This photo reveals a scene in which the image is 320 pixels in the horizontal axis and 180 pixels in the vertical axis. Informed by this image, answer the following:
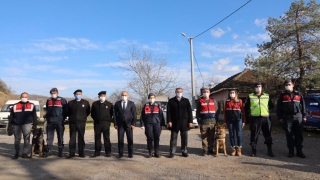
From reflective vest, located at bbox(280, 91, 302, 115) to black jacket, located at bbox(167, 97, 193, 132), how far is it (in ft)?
8.30

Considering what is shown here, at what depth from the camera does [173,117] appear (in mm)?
8242

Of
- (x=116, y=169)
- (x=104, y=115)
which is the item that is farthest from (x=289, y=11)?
(x=116, y=169)

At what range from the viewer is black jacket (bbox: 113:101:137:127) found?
8211 mm

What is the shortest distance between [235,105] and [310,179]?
298 centimetres

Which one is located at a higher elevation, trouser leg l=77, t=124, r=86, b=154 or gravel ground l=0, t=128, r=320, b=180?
trouser leg l=77, t=124, r=86, b=154

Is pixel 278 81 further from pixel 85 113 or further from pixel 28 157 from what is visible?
pixel 28 157

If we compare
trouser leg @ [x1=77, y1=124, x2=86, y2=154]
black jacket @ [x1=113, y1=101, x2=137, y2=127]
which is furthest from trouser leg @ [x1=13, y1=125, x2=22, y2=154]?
black jacket @ [x1=113, y1=101, x2=137, y2=127]

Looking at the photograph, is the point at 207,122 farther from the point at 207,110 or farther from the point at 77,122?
the point at 77,122

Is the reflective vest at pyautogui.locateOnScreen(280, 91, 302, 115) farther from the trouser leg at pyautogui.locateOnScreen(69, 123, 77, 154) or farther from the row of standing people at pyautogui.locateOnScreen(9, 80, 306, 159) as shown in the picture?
the trouser leg at pyautogui.locateOnScreen(69, 123, 77, 154)

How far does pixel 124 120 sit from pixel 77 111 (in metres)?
1.42

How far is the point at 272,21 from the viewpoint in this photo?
19156mm

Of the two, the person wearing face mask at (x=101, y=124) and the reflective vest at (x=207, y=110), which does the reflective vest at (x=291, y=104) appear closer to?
the reflective vest at (x=207, y=110)

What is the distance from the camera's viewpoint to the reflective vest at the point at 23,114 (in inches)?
330

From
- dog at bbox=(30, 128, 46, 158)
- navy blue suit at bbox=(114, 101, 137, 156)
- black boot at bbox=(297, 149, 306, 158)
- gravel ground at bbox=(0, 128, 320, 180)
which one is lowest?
gravel ground at bbox=(0, 128, 320, 180)
